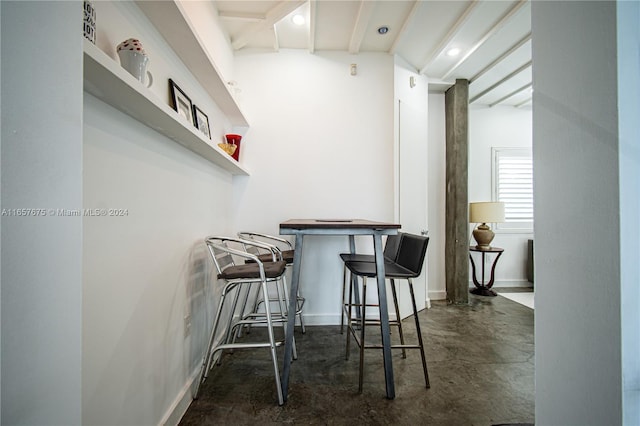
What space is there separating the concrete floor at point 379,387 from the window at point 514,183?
235 cm

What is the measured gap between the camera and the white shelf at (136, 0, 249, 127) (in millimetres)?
1102

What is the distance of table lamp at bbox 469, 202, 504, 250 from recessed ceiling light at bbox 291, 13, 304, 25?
330cm

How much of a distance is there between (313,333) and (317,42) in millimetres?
3171

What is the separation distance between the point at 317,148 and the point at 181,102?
1.46 meters

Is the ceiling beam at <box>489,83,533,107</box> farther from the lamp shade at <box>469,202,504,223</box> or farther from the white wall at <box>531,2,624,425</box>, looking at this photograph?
the white wall at <box>531,2,624,425</box>

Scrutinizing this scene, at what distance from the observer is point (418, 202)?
2777mm

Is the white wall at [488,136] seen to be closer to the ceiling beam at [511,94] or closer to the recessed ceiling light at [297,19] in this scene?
the ceiling beam at [511,94]

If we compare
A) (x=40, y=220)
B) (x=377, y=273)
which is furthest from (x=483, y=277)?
(x=40, y=220)

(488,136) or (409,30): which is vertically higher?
(409,30)

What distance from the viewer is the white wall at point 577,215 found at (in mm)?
539

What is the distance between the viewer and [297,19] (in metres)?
2.25

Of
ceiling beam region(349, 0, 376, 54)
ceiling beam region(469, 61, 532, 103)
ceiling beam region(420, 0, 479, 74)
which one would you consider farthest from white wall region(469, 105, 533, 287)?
ceiling beam region(349, 0, 376, 54)

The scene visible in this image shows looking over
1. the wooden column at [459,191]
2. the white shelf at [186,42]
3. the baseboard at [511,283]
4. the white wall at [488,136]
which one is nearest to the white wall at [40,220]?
the white shelf at [186,42]

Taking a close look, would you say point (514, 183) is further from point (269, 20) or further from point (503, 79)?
point (269, 20)
